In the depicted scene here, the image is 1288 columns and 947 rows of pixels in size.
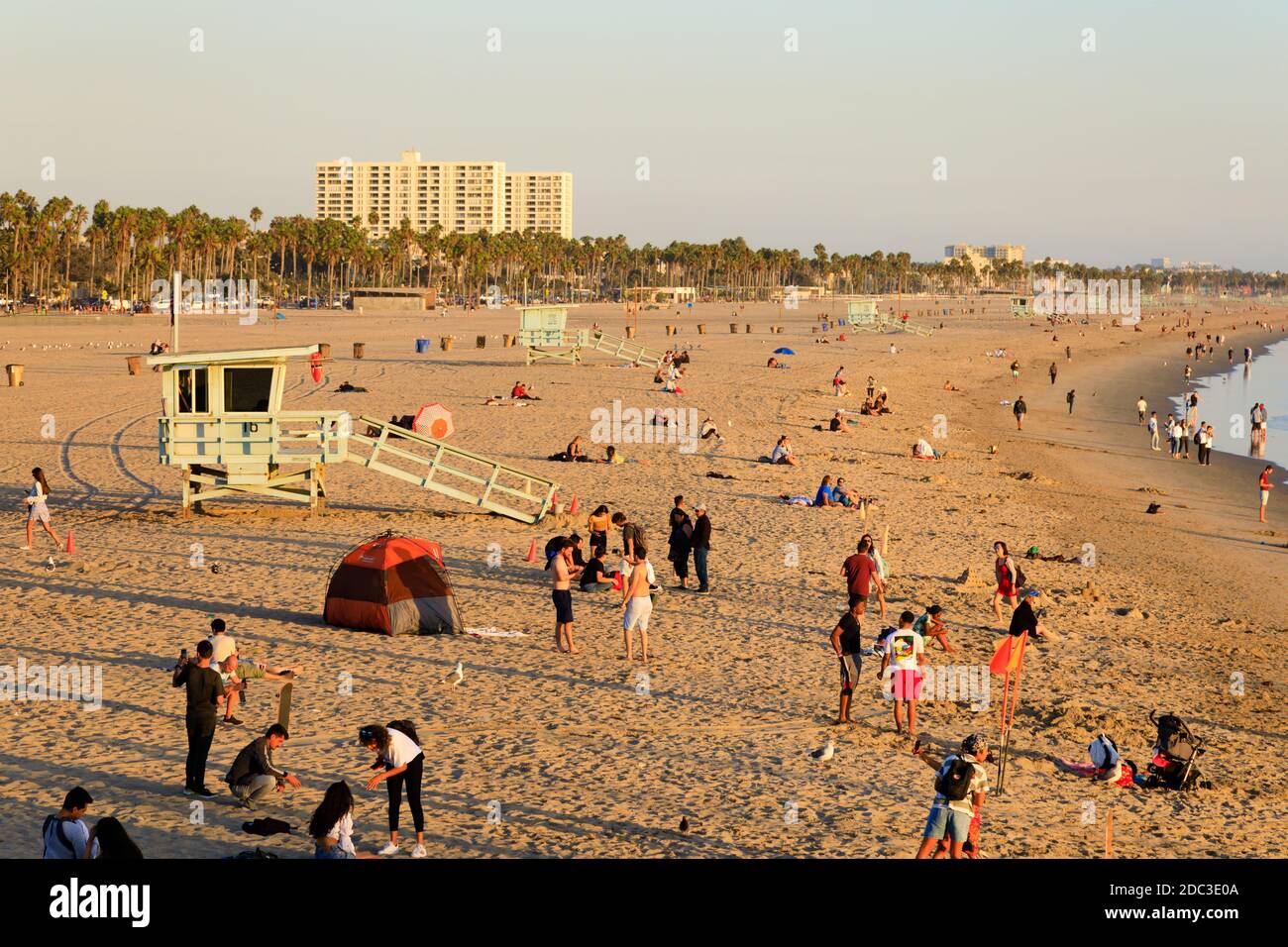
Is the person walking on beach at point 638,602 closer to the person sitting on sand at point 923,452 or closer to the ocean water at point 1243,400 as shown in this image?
the person sitting on sand at point 923,452

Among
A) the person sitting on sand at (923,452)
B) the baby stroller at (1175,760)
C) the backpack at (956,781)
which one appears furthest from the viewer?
the person sitting on sand at (923,452)

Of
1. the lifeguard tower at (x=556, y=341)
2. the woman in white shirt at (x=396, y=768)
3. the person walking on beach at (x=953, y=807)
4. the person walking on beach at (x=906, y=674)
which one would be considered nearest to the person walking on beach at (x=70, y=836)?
the woman in white shirt at (x=396, y=768)

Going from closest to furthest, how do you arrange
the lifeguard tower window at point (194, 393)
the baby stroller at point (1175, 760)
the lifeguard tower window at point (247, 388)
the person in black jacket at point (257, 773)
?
the person in black jacket at point (257, 773), the baby stroller at point (1175, 760), the lifeguard tower window at point (194, 393), the lifeguard tower window at point (247, 388)

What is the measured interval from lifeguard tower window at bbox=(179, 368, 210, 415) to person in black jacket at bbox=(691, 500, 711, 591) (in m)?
9.40

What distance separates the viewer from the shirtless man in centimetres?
1508

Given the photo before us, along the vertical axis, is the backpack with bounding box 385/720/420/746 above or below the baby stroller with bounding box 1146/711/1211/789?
above

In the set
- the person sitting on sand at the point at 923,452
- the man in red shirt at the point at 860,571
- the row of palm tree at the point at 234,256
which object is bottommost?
the man in red shirt at the point at 860,571

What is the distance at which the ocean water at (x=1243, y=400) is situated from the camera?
145 ft

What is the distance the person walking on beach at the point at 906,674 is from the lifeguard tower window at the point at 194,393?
1407 cm

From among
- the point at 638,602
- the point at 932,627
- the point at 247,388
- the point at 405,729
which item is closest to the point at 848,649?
the point at 638,602

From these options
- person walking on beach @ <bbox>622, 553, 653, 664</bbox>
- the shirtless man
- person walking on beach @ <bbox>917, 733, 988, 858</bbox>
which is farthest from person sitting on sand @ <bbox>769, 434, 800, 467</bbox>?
person walking on beach @ <bbox>917, 733, 988, 858</bbox>

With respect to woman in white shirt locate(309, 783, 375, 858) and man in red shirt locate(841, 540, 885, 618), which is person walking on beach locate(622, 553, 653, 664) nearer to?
man in red shirt locate(841, 540, 885, 618)

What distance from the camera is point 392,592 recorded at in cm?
1609
